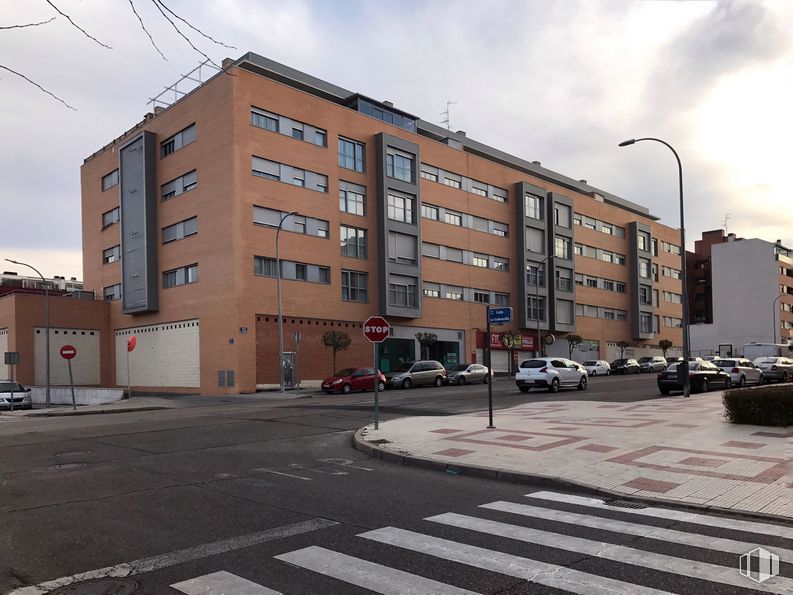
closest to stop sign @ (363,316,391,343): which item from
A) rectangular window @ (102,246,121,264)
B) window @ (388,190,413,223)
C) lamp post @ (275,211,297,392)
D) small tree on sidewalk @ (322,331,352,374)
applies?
lamp post @ (275,211,297,392)

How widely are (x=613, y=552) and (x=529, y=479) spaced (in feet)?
10.6

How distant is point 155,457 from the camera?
1107 cm

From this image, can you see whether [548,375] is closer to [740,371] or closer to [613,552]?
[740,371]

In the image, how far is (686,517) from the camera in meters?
6.54

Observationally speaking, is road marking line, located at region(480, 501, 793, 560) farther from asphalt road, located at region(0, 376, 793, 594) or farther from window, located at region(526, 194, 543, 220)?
window, located at region(526, 194, 543, 220)

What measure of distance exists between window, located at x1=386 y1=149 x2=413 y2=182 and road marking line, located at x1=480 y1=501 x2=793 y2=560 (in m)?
37.7

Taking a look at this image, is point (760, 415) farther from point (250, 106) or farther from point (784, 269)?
point (784, 269)

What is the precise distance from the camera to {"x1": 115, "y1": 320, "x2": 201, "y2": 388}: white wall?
37188 mm

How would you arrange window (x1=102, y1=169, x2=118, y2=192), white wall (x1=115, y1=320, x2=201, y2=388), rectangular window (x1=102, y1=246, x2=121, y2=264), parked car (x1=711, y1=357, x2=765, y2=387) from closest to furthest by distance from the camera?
1. parked car (x1=711, y1=357, x2=765, y2=387)
2. white wall (x1=115, y1=320, x2=201, y2=388)
3. rectangular window (x1=102, y1=246, x2=121, y2=264)
4. window (x1=102, y1=169, x2=118, y2=192)

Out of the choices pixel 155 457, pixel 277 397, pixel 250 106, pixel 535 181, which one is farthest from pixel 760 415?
pixel 535 181

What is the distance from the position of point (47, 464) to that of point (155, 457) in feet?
5.60

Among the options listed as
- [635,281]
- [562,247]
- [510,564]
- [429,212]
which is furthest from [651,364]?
[510,564]

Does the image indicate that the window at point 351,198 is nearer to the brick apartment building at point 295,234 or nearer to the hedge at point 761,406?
the brick apartment building at point 295,234

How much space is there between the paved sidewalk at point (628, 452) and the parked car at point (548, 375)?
40.6 feet
